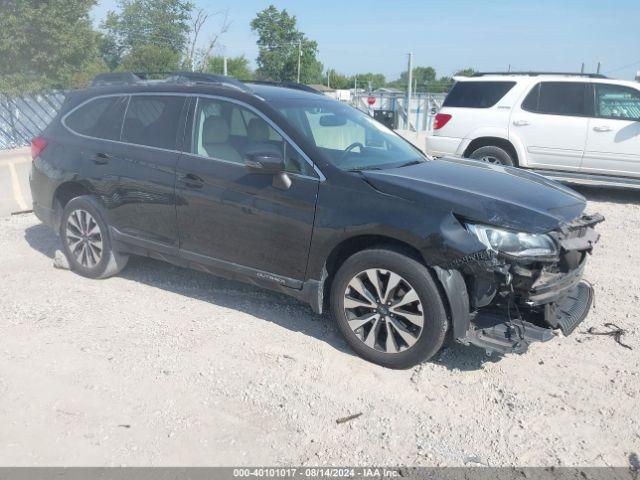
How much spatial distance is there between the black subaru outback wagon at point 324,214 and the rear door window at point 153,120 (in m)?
0.01

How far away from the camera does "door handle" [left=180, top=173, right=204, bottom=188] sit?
4.74m

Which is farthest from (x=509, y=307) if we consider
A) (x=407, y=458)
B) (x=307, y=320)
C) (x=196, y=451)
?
(x=196, y=451)

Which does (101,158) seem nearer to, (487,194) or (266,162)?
(266,162)

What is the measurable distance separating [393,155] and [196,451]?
2758 millimetres

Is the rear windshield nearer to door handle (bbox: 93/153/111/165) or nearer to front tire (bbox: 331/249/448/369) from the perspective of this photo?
door handle (bbox: 93/153/111/165)

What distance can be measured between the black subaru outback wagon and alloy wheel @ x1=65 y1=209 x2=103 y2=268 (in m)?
0.01

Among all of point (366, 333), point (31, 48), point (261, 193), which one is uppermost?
point (31, 48)

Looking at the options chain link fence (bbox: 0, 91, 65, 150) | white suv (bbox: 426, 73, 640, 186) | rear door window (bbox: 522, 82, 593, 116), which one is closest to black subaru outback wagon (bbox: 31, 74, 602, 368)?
white suv (bbox: 426, 73, 640, 186)

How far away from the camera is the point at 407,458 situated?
3.17m

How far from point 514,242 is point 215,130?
2.47m

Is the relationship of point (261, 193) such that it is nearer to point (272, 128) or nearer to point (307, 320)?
point (272, 128)

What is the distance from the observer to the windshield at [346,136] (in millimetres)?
4480

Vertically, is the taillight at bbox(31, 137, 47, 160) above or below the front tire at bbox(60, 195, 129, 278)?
above

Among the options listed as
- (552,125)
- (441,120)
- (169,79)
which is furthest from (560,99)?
(169,79)
